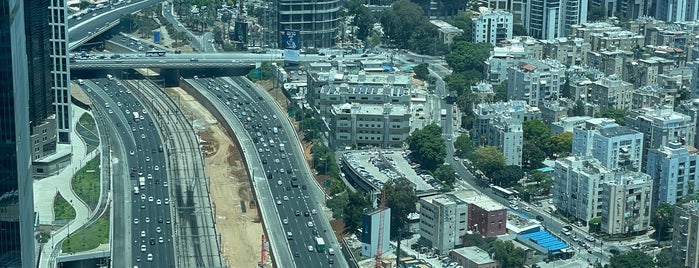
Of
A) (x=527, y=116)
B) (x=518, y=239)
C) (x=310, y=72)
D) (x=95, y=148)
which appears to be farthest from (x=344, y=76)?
(x=518, y=239)

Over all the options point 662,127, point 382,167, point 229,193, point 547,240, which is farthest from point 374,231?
point 662,127

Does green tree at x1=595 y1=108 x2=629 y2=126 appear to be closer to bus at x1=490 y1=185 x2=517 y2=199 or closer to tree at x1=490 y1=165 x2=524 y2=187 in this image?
tree at x1=490 y1=165 x2=524 y2=187

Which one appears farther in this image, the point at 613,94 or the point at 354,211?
the point at 613,94

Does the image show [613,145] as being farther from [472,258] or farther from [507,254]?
[472,258]

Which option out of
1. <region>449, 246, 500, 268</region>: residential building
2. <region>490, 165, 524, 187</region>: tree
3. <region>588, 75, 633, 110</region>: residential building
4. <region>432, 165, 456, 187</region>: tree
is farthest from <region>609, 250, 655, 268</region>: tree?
<region>588, 75, 633, 110</region>: residential building

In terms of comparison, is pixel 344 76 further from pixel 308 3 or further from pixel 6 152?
pixel 6 152

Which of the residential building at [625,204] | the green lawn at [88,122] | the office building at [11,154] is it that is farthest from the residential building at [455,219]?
the office building at [11,154]
